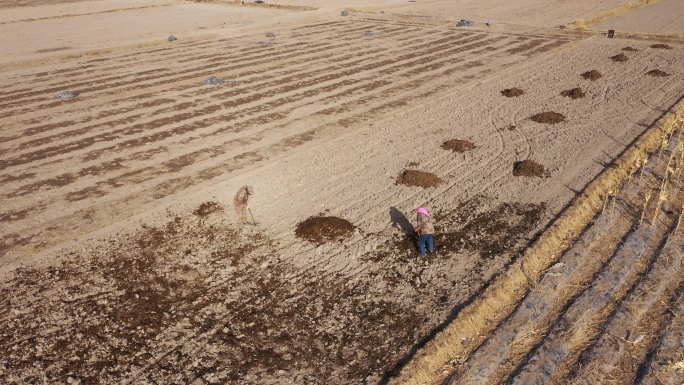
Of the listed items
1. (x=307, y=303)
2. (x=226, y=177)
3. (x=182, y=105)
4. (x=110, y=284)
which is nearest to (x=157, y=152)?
(x=226, y=177)

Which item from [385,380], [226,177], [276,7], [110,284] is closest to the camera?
[385,380]

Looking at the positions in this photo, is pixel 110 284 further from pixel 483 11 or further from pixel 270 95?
pixel 483 11

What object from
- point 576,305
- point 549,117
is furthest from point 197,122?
point 576,305

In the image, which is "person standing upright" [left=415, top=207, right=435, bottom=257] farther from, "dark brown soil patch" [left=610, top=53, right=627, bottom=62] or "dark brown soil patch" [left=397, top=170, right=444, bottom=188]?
"dark brown soil patch" [left=610, top=53, right=627, bottom=62]

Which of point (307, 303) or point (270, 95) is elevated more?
point (270, 95)

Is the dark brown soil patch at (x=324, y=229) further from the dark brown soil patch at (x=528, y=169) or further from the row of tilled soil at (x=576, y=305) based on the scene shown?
the dark brown soil patch at (x=528, y=169)

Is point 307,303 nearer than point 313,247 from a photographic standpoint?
Yes

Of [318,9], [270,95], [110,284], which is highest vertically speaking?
[318,9]
